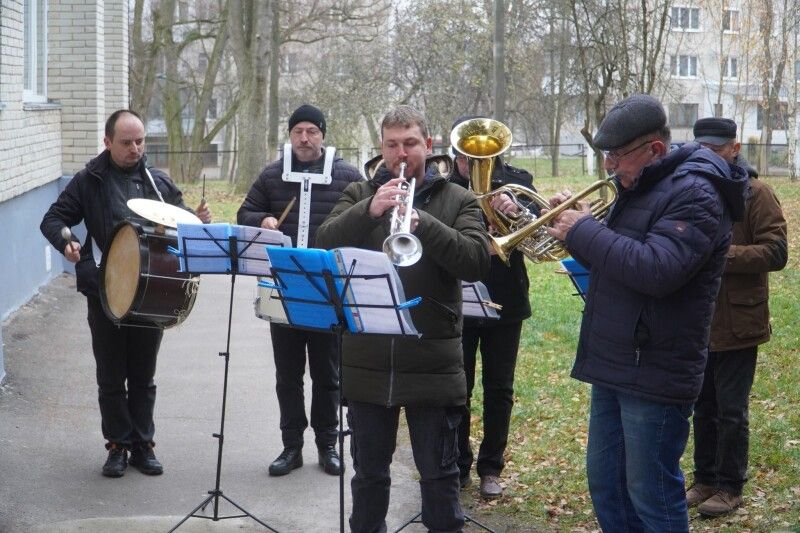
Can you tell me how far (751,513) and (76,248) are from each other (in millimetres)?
3990

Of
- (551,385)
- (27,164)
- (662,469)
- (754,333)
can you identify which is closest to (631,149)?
(662,469)

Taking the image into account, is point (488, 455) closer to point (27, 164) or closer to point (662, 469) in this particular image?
point (662, 469)

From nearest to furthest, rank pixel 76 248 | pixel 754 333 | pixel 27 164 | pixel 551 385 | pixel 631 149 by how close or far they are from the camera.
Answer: pixel 631 149 → pixel 754 333 → pixel 76 248 → pixel 551 385 → pixel 27 164

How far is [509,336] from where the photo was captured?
6.10m

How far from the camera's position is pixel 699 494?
5.88 meters

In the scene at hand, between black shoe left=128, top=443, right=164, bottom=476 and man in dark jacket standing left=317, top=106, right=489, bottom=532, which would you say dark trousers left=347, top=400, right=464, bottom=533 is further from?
black shoe left=128, top=443, right=164, bottom=476

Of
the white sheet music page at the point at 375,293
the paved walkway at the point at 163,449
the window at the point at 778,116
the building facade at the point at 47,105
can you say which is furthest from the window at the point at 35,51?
the window at the point at 778,116

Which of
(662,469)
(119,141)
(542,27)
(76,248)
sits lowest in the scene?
(662,469)

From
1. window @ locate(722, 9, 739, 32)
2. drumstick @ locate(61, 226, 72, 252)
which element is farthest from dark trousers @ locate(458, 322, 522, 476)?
window @ locate(722, 9, 739, 32)

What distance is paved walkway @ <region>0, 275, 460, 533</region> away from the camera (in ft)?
19.2

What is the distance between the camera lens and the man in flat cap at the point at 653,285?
395 centimetres

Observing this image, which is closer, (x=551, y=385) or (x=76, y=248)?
(x=76, y=248)

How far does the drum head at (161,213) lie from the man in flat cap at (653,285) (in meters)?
2.37

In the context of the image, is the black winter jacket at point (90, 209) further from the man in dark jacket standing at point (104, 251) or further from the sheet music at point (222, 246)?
the sheet music at point (222, 246)
